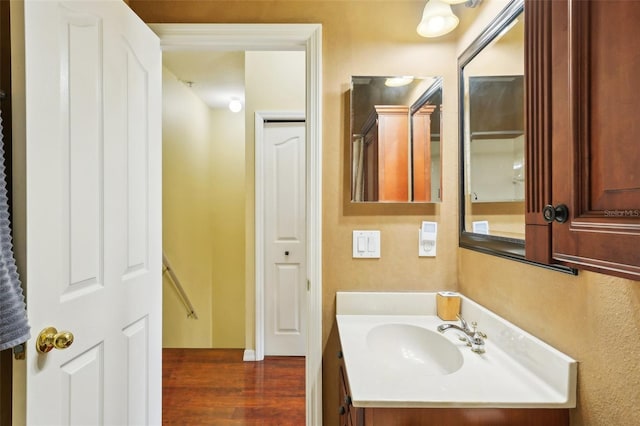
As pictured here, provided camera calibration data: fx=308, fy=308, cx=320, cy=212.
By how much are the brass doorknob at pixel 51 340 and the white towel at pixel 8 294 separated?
9cm

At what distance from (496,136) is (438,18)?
0.58 metres

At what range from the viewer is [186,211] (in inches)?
127

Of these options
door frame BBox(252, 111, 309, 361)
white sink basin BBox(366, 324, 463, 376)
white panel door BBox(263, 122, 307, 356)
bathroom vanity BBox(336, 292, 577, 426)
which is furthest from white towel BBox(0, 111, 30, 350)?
white panel door BBox(263, 122, 307, 356)

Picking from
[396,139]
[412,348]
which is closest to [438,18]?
[396,139]

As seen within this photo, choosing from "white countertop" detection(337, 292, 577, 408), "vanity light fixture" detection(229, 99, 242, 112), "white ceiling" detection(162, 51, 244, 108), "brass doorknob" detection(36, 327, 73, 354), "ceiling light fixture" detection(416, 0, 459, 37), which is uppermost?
"white ceiling" detection(162, 51, 244, 108)

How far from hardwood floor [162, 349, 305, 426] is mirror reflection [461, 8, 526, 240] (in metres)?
1.67

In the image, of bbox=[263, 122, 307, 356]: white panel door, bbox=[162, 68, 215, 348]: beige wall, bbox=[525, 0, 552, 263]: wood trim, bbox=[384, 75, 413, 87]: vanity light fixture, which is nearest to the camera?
bbox=[525, 0, 552, 263]: wood trim

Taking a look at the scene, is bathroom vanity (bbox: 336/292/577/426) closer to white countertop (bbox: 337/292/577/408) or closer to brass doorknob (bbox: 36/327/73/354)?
white countertop (bbox: 337/292/577/408)

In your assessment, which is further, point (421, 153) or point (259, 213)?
point (259, 213)

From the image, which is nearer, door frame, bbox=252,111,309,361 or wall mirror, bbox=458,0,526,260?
wall mirror, bbox=458,0,526,260

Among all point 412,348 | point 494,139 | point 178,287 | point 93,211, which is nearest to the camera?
point 93,211

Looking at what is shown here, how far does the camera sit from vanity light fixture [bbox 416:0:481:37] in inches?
50.2

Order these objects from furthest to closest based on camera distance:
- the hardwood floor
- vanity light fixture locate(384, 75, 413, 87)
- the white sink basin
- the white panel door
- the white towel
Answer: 1. the white panel door
2. the hardwood floor
3. vanity light fixture locate(384, 75, 413, 87)
4. the white sink basin
5. the white towel

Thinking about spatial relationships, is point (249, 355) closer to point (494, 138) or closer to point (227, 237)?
point (227, 237)
